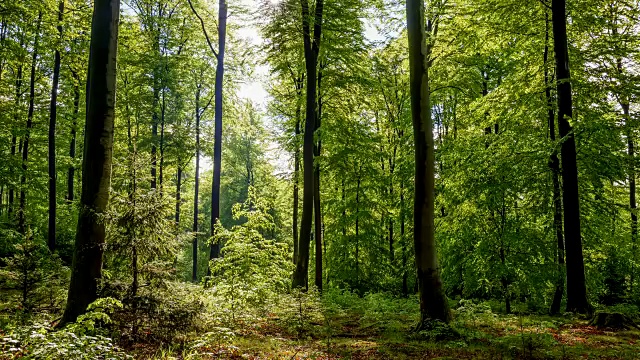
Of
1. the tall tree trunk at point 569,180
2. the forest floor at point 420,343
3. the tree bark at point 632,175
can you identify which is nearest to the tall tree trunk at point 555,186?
the tall tree trunk at point 569,180

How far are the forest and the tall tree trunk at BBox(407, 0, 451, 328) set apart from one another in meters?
0.04

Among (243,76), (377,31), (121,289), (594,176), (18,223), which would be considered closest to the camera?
(121,289)

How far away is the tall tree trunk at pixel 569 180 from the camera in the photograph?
8898 mm

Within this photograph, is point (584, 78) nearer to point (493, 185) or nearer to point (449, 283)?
point (493, 185)

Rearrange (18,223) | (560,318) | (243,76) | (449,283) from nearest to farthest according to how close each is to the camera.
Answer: (560,318) < (449,283) < (18,223) < (243,76)

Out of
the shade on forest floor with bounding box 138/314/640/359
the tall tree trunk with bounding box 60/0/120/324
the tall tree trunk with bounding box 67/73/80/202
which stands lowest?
the shade on forest floor with bounding box 138/314/640/359

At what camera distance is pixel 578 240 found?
8.98 meters

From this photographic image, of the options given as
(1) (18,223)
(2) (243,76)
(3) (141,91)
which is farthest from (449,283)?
(1) (18,223)

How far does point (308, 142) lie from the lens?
12.7 metres

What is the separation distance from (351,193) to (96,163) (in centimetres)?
1209

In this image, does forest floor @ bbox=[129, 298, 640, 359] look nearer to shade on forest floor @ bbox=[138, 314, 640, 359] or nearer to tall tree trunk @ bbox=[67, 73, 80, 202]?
shade on forest floor @ bbox=[138, 314, 640, 359]

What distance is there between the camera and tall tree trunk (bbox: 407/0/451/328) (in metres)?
6.89

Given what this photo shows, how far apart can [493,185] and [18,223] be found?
2056 cm

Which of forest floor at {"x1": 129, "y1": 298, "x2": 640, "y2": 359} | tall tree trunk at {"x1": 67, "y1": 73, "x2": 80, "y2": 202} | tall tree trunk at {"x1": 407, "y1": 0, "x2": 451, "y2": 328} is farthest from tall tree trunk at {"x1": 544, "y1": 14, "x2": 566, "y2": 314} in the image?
tall tree trunk at {"x1": 67, "y1": 73, "x2": 80, "y2": 202}
